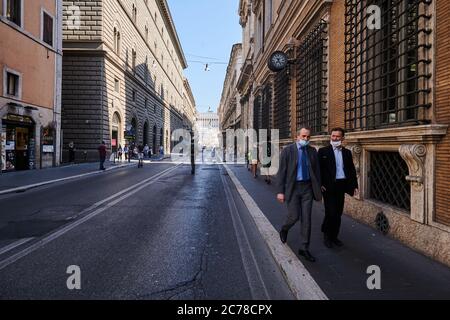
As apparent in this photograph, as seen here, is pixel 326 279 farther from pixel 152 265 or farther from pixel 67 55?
pixel 67 55

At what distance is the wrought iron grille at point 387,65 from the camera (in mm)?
5211

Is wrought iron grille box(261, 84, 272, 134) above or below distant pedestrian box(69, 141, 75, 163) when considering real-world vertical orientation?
above

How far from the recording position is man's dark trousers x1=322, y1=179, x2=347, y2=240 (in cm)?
524

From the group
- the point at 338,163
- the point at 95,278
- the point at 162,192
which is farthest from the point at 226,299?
the point at 162,192

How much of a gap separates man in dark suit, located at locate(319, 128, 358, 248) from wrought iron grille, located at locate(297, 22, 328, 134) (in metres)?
4.30

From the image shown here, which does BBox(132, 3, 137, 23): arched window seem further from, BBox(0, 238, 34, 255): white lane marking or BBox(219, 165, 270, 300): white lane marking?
BBox(0, 238, 34, 255): white lane marking

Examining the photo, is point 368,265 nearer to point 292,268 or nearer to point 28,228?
point 292,268

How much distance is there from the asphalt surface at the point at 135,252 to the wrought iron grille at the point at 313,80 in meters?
3.57

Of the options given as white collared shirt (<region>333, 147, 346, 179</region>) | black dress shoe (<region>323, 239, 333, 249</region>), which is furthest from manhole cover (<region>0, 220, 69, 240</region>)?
white collared shirt (<region>333, 147, 346, 179</region>)

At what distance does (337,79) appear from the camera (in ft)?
29.1

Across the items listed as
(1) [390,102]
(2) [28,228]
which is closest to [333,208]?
(1) [390,102]

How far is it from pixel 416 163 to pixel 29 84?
2017 centimetres

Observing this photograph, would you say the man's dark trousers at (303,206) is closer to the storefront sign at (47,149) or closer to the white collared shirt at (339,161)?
the white collared shirt at (339,161)

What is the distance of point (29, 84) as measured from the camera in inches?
773
